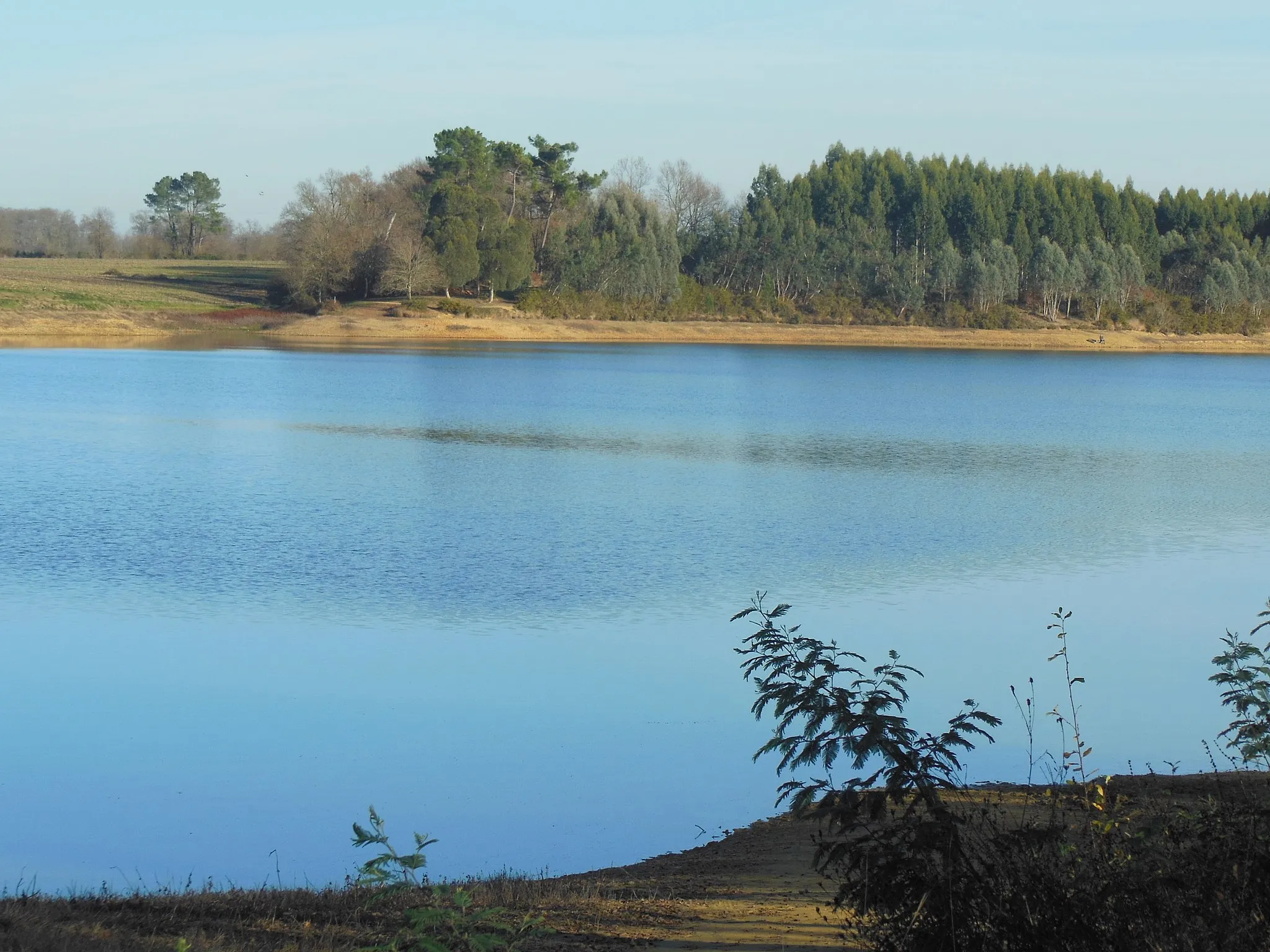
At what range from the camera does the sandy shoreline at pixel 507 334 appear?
7944 cm

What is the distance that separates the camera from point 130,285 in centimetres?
10000

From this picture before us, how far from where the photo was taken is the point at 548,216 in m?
104

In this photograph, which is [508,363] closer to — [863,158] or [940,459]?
[940,459]

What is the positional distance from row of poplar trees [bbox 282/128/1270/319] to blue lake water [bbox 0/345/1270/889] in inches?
2224

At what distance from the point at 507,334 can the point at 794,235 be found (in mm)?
34874

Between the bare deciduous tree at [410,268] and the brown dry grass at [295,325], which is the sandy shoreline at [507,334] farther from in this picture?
the bare deciduous tree at [410,268]

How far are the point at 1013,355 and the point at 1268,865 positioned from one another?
93.8 metres

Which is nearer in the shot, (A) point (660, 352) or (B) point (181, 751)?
(B) point (181, 751)

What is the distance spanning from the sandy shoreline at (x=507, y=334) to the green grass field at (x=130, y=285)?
1983 mm

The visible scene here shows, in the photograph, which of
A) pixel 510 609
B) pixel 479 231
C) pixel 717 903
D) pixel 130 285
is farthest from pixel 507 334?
pixel 717 903

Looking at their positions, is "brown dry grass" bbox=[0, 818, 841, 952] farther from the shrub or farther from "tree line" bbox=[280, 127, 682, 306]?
"tree line" bbox=[280, 127, 682, 306]

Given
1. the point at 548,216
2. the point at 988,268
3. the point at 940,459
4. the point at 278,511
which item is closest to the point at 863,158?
the point at 988,268

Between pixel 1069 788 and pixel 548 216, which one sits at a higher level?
pixel 548 216

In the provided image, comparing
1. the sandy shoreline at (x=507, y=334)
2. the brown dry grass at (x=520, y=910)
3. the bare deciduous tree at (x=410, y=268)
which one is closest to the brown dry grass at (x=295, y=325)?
the sandy shoreline at (x=507, y=334)
